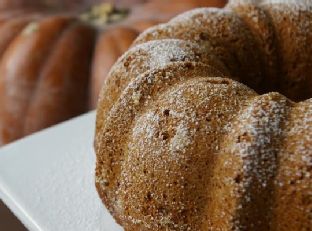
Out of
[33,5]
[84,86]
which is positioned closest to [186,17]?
[84,86]

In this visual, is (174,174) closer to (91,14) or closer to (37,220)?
(37,220)

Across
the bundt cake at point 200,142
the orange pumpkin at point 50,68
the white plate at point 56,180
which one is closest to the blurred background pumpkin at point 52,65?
the orange pumpkin at point 50,68

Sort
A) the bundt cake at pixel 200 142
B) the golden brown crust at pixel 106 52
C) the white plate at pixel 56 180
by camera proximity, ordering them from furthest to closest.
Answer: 1. the golden brown crust at pixel 106 52
2. the white plate at pixel 56 180
3. the bundt cake at pixel 200 142

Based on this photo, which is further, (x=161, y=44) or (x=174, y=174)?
(x=161, y=44)

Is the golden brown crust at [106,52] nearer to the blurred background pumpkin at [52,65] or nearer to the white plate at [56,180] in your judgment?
the blurred background pumpkin at [52,65]

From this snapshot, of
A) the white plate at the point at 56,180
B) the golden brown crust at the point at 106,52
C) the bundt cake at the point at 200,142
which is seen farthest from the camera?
the golden brown crust at the point at 106,52

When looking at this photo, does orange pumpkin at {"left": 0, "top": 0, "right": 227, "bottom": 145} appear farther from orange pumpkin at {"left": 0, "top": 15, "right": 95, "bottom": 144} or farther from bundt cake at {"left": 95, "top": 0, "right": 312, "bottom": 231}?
bundt cake at {"left": 95, "top": 0, "right": 312, "bottom": 231}

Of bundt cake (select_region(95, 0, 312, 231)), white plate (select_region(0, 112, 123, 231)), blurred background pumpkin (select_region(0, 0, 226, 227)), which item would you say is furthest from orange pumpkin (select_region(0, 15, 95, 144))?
bundt cake (select_region(95, 0, 312, 231))

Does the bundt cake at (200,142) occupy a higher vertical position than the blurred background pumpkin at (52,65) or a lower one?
higher
